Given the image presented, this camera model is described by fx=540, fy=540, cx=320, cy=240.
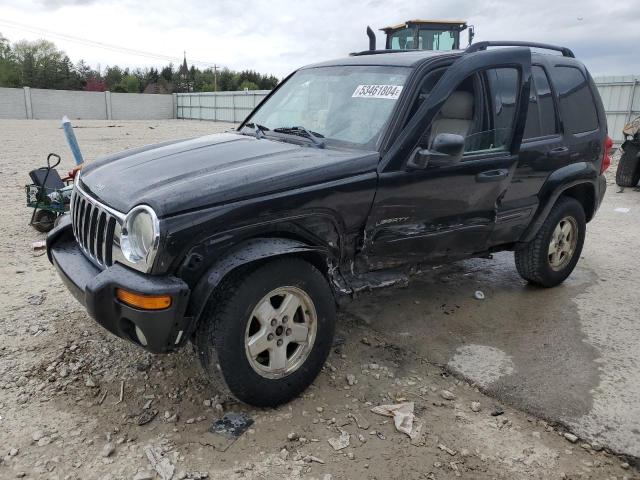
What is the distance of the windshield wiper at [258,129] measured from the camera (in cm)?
390

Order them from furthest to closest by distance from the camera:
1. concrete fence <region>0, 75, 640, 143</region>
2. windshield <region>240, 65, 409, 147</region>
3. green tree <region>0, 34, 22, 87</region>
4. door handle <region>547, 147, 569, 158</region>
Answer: green tree <region>0, 34, 22, 87</region>
concrete fence <region>0, 75, 640, 143</region>
door handle <region>547, 147, 569, 158</region>
windshield <region>240, 65, 409, 147</region>

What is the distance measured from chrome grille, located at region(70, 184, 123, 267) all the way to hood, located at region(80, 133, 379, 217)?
2.2 inches

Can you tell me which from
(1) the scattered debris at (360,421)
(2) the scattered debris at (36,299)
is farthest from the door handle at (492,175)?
(2) the scattered debris at (36,299)

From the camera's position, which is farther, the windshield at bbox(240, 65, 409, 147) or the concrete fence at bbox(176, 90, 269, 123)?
the concrete fence at bbox(176, 90, 269, 123)

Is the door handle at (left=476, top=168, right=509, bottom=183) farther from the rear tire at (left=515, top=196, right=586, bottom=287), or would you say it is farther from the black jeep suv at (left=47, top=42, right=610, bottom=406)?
the rear tire at (left=515, top=196, right=586, bottom=287)

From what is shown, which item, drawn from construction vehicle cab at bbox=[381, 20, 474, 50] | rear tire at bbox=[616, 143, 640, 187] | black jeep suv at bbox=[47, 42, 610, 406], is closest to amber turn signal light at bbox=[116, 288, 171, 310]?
black jeep suv at bbox=[47, 42, 610, 406]

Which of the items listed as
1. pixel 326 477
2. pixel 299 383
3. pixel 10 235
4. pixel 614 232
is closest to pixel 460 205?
pixel 299 383

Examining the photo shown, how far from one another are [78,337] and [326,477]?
2.15 meters

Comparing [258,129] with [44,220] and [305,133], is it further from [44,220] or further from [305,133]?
[44,220]

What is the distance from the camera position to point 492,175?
3.81 meters

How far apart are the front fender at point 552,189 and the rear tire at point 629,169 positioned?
6.42 m

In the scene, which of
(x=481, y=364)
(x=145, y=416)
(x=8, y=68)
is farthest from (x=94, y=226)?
(x=8, y=68)

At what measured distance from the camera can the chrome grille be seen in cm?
285

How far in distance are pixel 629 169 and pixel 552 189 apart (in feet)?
22.4
